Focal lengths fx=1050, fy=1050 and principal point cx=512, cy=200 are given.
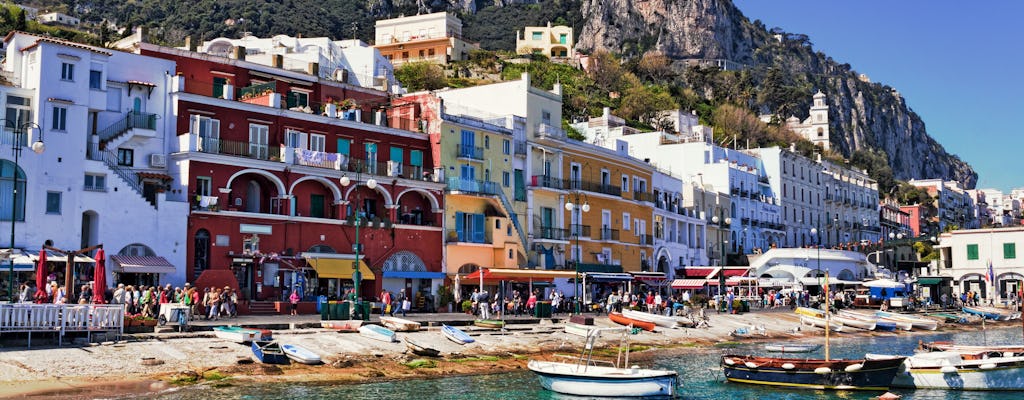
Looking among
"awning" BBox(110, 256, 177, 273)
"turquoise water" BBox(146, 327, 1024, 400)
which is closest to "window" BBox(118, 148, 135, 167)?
"awning" BBox(110, 256, 177, 273)

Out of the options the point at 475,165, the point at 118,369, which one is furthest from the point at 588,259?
the point at 118,369

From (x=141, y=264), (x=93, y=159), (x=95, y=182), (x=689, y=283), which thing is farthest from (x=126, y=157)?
(x=689, y=283)

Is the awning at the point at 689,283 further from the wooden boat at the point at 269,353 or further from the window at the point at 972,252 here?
the wooden boat at the point at 269,353

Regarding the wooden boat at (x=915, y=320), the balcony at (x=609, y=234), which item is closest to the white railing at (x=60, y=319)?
the balcony at (x=609, y=234)

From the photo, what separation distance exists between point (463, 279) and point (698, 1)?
498 feet

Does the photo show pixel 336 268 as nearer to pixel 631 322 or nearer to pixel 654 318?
pixel 631 322

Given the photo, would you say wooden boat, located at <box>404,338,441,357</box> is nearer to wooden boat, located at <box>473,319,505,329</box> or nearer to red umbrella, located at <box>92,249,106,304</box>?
wooden boat, located at <box>473,319,505,329</box>

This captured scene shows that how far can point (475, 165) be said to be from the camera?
59.3m

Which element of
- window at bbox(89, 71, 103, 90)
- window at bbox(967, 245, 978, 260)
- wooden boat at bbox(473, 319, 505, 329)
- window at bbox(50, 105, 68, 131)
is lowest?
wooden boat at bbox(473, 319, 505, 329)

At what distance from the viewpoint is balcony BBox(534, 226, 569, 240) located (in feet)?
205

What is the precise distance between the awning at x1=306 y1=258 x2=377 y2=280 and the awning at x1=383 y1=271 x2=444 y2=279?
1.23 metres

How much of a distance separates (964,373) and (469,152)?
101 feet

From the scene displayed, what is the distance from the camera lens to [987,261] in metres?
87.2

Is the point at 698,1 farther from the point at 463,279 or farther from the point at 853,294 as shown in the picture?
the point at 463,279
